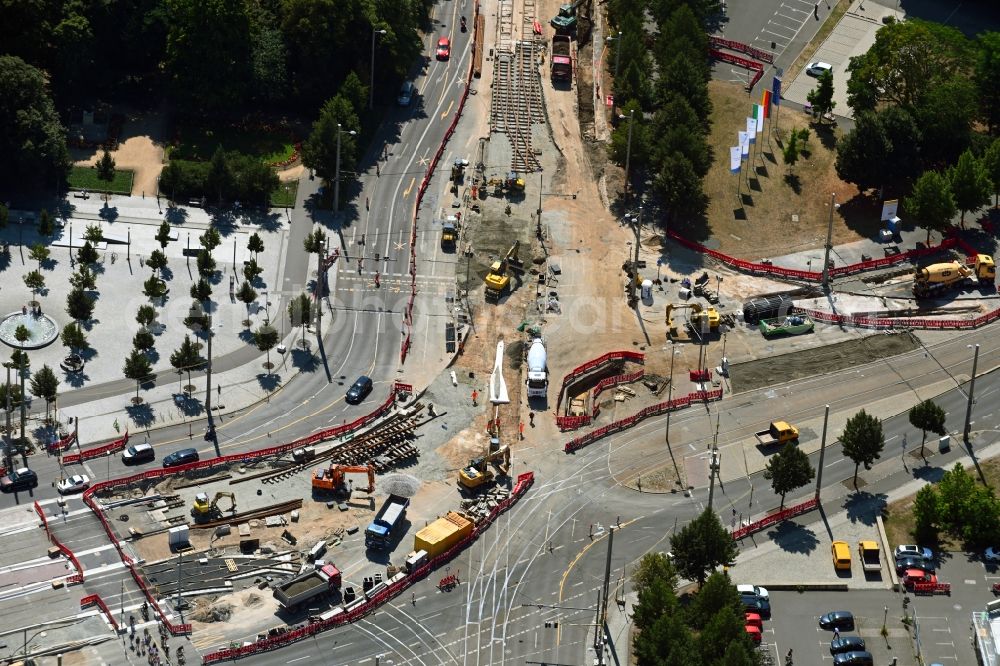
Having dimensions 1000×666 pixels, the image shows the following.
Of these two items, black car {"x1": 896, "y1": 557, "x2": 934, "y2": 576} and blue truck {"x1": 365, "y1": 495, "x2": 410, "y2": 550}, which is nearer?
black car {"x1": 896, "y1": 557, "x2": 934, "y2": 576}

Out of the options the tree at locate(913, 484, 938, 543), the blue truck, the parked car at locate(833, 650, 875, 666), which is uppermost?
the blue truck

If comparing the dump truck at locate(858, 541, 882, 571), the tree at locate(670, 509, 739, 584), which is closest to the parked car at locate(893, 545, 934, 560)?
the dump truck at locate(858, 541, 882, 571)

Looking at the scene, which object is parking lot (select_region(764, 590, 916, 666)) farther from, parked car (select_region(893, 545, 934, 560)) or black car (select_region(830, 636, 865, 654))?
parked car (select_region(893, 545, 934, 560))

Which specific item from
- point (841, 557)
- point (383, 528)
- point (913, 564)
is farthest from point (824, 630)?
point (383, 528)

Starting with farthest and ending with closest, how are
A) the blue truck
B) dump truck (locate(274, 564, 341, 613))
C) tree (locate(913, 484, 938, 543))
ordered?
tree (locate(913, 484, 938, 543))
the blue truck
dump truck (locate(274, 564, 341, 613))

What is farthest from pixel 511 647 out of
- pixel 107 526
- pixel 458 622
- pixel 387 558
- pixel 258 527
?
pixel 107 526

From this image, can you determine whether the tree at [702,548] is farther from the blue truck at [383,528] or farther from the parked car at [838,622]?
the blue truck at [383,528]

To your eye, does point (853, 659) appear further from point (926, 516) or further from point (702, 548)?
point (926, 516)
